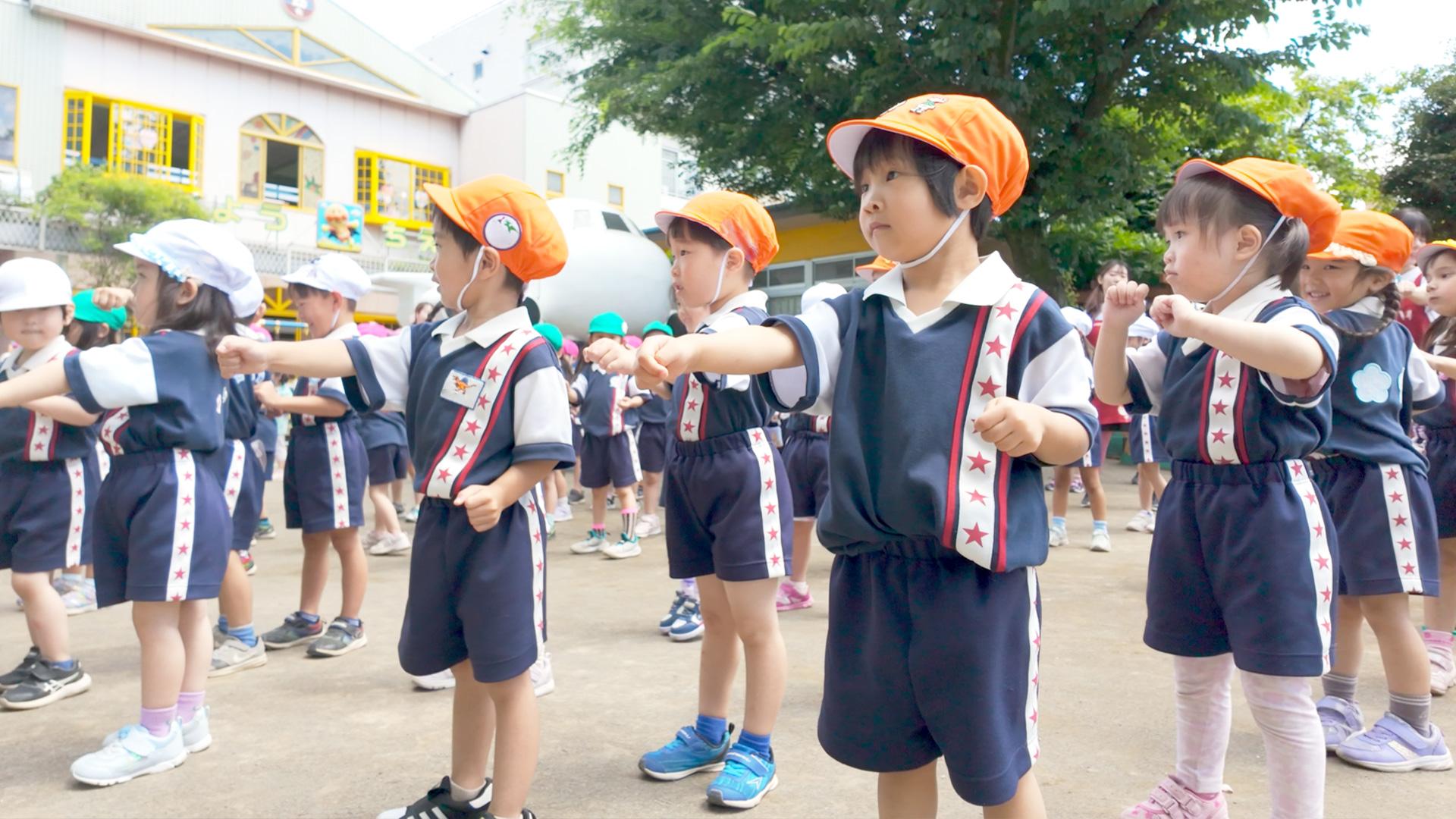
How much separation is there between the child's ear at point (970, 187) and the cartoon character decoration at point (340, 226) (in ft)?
75.9

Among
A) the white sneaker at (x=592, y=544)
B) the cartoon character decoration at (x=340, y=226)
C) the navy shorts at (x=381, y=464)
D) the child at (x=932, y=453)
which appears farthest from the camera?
the cartoon character decoration at (x=340, y=226)

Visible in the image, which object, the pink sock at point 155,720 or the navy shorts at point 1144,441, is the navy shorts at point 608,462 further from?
the pink sock at point 155,720

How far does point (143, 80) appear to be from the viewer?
830 inches

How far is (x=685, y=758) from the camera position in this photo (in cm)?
322

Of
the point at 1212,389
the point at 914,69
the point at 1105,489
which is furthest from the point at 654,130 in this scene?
the point at 1212,389

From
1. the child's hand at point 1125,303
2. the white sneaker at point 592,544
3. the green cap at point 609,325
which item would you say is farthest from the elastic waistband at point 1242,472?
the green cap at point 609,325

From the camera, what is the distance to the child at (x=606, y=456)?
7.91 metres

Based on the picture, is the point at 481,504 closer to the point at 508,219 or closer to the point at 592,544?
the point at 508,219

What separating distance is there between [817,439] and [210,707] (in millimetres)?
3093

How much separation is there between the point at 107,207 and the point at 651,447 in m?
14.7

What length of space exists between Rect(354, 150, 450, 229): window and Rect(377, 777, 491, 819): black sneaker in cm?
2303

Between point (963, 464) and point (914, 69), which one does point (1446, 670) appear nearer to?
point (963, 464)

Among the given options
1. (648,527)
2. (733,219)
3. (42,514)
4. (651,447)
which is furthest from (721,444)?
(651,447)

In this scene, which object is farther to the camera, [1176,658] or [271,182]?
[271,182]
